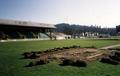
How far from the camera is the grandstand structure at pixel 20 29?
234 feet

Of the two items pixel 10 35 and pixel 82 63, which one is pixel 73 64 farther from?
pixel 10 35

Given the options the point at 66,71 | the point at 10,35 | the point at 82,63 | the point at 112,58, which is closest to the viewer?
the point at 66,71

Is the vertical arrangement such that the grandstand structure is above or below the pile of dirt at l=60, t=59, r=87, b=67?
above

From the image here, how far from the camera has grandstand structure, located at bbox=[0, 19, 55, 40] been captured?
71.4 metres

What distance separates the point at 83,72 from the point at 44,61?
4.20 meters

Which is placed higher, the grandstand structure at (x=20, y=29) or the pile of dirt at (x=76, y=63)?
the grandstand structure at (x=20, y=29)

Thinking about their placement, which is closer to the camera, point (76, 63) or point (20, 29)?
point (76, 63)

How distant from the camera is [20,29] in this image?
78750 mm

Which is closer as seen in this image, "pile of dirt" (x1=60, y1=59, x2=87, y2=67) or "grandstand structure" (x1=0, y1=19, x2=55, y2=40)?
"pile of dirt" (x1=60, y1=59, x2=87, y2=67)

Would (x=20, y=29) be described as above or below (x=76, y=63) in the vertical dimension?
above

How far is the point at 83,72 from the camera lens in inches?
496

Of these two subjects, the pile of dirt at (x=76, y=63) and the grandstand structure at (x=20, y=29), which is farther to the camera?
the grandstand structure at (x=20, y=29)

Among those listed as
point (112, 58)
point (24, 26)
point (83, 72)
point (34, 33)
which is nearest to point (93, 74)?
point (83, 72)

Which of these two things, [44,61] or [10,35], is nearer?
[44,61]
